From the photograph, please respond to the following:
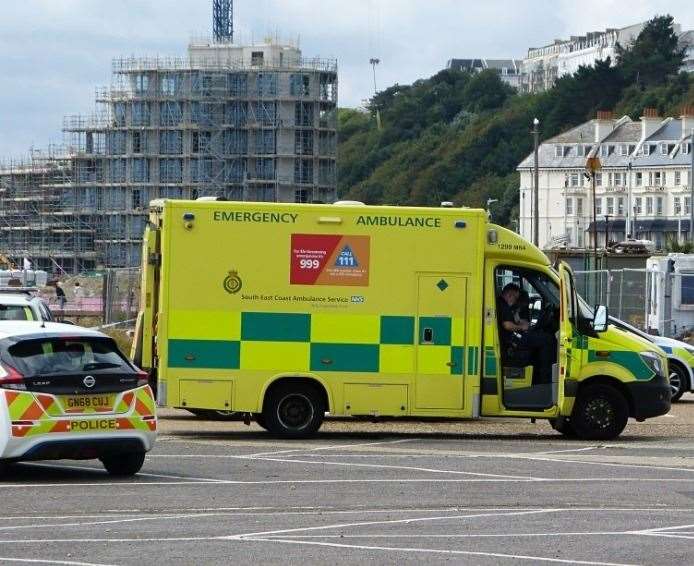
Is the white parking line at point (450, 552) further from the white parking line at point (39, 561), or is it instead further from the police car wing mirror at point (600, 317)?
the police car wing mirror at point (600, 317)

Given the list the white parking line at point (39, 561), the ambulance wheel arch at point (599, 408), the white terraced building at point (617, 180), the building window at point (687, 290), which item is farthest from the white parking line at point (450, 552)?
the white terraced building at point (617, 180)

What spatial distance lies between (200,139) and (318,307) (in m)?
141

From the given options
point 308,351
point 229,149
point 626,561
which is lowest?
point 626,561

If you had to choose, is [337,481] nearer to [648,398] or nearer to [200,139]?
[648,398]

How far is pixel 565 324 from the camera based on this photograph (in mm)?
21734

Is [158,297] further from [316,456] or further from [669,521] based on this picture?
[669,521]

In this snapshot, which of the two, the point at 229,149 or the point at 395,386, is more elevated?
the point at 229,149

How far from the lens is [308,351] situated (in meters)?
21.5

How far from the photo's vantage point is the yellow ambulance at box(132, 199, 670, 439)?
21.5 meters

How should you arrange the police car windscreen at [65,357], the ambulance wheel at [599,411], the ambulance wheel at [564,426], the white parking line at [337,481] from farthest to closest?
the ambulance wheel at [564,426], the ambulance wheel at [599,411], the police car windscreen at [65,357], the white parking line at [337,481]

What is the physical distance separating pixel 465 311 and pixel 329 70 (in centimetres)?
14230

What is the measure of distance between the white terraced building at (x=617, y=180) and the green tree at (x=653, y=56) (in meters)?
19.4

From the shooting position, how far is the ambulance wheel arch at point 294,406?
21.6m

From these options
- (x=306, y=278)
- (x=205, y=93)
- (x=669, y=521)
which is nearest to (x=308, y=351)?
(x=306, y=278)
